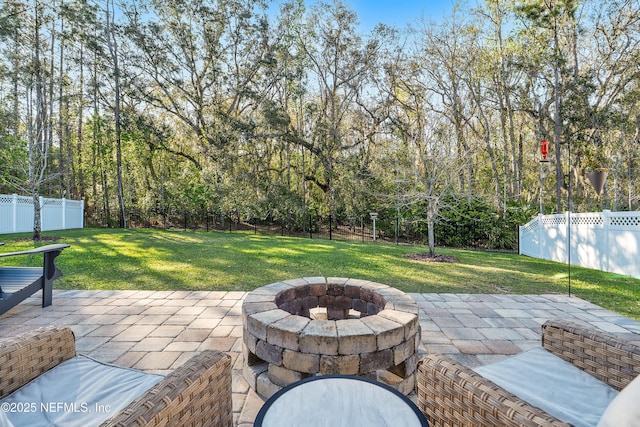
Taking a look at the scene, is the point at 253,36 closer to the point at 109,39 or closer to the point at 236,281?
the point at 109,39

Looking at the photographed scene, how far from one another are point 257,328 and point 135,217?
17.2 m

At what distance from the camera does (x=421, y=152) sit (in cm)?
775

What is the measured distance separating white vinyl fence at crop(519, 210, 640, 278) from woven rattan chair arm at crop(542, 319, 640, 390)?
388 centimetres

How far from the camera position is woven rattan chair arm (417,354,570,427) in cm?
104

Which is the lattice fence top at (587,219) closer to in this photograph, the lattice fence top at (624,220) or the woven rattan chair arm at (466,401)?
the lattice fence top at (624,220)

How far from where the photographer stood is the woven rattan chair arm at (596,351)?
1462mm

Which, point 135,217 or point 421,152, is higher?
point 421,152

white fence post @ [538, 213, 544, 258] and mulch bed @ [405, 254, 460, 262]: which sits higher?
white fence post @ [538, 213, 544, 258]

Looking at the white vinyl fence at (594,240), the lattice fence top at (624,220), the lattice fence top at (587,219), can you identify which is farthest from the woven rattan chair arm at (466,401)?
the lattice fence top at (587,219)

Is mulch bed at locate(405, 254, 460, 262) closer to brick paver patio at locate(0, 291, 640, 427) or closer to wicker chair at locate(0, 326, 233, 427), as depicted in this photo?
brick paver patio at locate(0, 291, 640, 427)

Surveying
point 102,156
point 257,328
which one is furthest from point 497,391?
point 102,156

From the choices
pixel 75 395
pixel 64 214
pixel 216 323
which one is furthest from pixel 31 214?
pixel 75 395

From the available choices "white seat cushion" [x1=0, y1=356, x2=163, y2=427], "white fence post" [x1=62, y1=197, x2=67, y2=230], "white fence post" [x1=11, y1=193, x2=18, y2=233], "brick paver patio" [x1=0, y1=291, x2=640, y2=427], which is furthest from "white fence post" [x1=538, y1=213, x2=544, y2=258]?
"white fence post" [x1=62, y1=197, x2=67, y2=230]

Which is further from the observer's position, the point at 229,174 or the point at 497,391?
the point at 229,174
